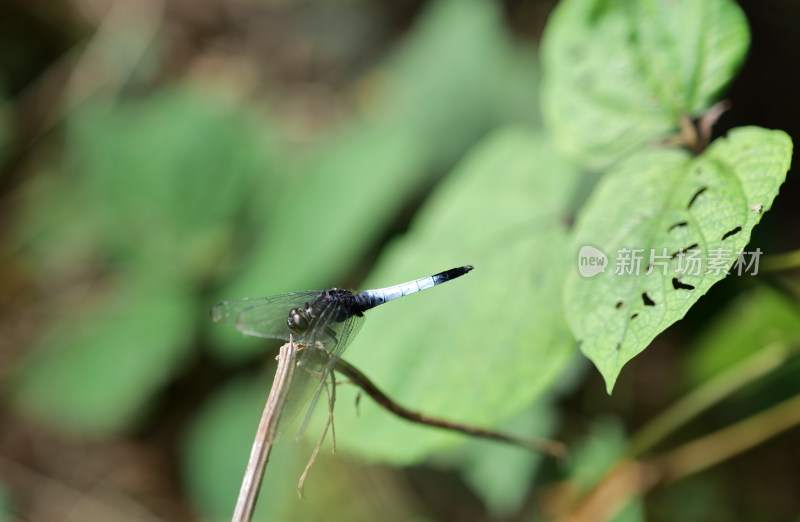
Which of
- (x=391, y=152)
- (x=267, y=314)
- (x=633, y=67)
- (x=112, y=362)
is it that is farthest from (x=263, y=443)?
(x=112, y=362)

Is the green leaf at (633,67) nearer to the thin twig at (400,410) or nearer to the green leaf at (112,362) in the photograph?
the thin twig at (400,410)

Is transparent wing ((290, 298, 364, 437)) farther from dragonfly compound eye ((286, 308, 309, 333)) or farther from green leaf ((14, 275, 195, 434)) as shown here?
green leaf ((14, 275, 195, 434))

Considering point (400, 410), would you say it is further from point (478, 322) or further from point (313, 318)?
point (478, 322)

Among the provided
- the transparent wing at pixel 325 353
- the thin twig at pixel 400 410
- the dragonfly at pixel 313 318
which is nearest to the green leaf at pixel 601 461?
the thin twig at pixel 400 410

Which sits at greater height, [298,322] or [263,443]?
[298,322]

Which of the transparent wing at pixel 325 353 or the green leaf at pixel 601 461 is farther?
the green leaf at pixel 601 461

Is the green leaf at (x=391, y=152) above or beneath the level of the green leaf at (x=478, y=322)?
above
